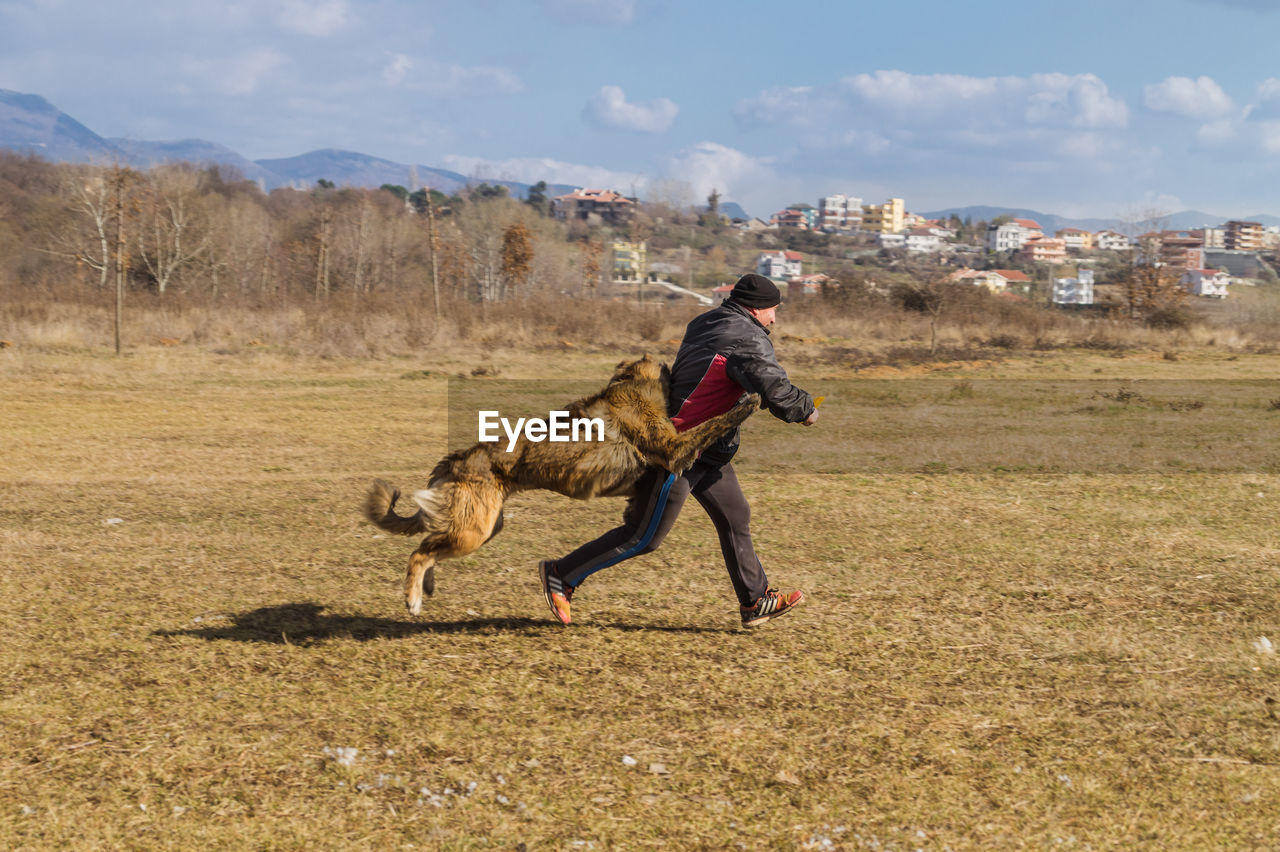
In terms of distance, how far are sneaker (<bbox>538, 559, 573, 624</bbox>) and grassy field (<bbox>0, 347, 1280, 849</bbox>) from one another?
156 mm

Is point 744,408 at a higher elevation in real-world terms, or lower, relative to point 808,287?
lower

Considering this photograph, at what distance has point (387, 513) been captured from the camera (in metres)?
4.80

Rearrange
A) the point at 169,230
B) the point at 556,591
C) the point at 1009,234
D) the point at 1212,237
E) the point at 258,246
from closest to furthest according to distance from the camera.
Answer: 1. the point at 556,591
2. the point at 169,230
3. the point at 258,246
4. the point at 1009,234
5. the point at 1212,237

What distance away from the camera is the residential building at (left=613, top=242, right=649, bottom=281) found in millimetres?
84938

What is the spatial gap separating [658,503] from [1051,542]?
4207 mm

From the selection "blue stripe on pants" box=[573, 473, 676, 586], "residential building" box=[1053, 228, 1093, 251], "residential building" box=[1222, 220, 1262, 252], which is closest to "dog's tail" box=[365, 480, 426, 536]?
"blue stripe on pants" box=[573, 473, 676, 586]

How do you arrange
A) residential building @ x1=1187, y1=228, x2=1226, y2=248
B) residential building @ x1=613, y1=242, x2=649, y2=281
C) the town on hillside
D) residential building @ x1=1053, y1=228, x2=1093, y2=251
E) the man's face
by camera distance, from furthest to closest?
residential building @ x1=1187, y1=228, x2=1226, y2=248 → residential building @ x1=1053, y1=228, x2=1093, y2=251 → residential building @ x1=613, y1=242, x2=649, y2=281 → the town on hillside → the man's face

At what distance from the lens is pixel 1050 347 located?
32.1 m

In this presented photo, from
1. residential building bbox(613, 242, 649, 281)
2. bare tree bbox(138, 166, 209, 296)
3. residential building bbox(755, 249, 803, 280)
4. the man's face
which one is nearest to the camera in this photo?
the man's face

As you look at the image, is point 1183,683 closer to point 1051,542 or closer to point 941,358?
point 1051,542

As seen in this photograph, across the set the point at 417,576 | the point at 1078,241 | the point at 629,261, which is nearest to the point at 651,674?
the point at 417,576

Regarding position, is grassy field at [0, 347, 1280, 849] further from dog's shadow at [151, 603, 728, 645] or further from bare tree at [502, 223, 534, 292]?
bare tree at [502, 223, 534, 292]

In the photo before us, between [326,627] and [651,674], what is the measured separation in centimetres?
193

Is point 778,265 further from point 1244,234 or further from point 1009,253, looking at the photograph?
point 1244,234
